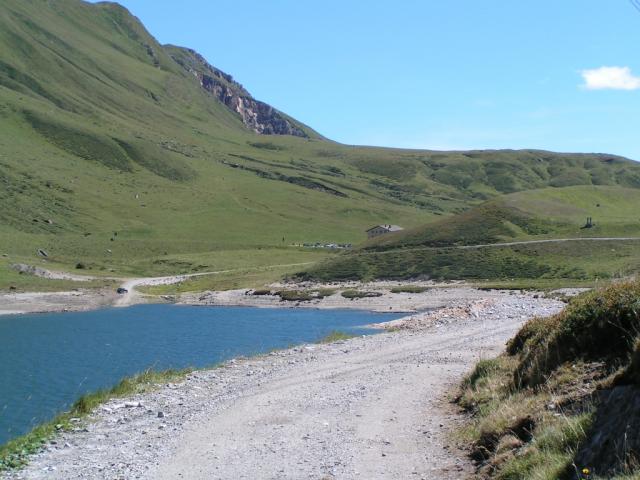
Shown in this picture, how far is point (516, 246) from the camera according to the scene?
91.9 meters

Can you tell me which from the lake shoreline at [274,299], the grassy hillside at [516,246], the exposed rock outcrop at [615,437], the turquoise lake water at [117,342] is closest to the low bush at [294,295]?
the lake shoreline at [274,299]

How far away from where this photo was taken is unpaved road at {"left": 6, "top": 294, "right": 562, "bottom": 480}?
1335 centimetres

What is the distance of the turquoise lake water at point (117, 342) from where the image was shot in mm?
31031

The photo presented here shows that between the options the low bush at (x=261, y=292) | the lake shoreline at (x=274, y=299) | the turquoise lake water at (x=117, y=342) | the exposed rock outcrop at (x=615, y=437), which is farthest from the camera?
the low bush at (x=261, y=292)

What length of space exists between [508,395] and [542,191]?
115m

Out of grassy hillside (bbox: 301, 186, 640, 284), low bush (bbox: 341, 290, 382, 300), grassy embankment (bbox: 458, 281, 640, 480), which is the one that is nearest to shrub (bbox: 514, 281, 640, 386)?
grassy embankment (bbox: 458, 281, 640, 480)

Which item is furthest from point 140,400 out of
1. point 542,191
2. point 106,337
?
point 542,191

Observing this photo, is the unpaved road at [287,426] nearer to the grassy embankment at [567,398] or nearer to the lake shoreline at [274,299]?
the grassy embankment at [567,398]

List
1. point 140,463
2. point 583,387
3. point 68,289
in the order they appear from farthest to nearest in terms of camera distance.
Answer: point 68,289, point 140,463, point 583,387

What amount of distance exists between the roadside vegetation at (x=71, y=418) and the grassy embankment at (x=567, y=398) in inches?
395

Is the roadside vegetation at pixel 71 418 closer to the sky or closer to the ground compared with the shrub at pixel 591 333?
closer to the ground

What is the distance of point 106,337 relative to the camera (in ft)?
175

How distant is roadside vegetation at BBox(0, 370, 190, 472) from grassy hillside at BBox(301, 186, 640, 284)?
5880cm

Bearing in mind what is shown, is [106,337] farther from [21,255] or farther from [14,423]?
[21,255]
